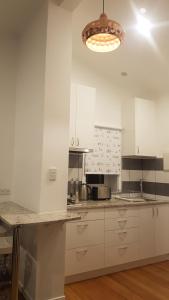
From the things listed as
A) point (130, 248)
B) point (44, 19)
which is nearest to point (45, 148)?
point (44, 19)

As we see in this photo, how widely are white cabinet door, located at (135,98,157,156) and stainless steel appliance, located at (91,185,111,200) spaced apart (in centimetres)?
80

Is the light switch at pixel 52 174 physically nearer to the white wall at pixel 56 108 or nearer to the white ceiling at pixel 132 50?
the white wall at pixel 56 108

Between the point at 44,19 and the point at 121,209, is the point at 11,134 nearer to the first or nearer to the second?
the point at 44,19

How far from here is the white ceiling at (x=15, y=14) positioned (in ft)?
7.80

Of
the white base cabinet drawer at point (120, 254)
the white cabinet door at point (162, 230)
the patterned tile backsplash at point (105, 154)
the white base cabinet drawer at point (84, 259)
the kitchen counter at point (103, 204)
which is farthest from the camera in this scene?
the patterned tile backsplash at point (105, 154)

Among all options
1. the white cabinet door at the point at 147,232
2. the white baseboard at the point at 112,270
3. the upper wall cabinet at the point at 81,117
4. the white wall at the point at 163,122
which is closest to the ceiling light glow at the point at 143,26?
the upper wall cabinet at the point at 81,117

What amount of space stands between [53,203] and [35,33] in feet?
5.87

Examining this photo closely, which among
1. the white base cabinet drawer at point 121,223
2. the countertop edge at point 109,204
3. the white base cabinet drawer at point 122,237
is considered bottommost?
A: the white base cabinet drawer at point 122,237

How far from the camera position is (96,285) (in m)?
2.72

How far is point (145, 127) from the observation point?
388 centimetres

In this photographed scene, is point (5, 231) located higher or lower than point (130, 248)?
higher

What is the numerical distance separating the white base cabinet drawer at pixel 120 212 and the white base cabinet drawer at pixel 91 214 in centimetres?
10

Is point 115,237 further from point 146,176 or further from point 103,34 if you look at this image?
point 103,34

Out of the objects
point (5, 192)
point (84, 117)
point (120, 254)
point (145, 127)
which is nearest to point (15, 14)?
point (84, 117)
